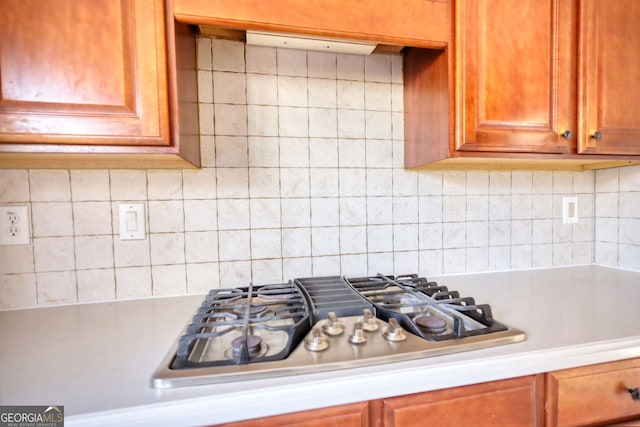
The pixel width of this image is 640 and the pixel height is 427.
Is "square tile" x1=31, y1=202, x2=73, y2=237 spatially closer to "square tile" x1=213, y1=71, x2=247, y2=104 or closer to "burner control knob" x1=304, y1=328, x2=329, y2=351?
"square tile" x1=213, y1=71, x2=247, y2=104

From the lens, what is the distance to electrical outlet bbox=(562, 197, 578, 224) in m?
1.31

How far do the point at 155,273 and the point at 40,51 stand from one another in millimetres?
632

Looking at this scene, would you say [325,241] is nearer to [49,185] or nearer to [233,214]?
[233,214]

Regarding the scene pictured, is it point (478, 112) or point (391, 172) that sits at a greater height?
point (478, 112)

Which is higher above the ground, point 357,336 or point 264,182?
point 264,182

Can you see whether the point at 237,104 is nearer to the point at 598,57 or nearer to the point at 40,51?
the point at 40,51

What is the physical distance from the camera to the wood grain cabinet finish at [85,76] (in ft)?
2.14

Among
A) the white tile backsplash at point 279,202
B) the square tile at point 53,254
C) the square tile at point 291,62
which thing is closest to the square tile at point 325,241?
the white tile backsplash at point 279,202

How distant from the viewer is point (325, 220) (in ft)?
3.59

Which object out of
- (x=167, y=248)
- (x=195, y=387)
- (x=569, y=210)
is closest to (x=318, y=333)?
(x=195, y=387)

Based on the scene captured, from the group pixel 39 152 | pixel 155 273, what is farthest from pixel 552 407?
pixel 39 152

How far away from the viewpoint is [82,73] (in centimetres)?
68

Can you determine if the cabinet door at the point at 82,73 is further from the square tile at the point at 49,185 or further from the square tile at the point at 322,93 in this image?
the square tile at the point at 322,93

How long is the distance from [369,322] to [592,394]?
0.47m
